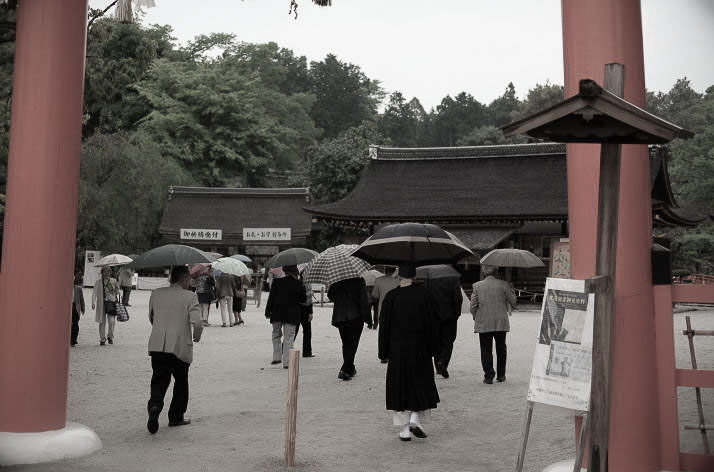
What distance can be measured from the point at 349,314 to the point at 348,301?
18cm

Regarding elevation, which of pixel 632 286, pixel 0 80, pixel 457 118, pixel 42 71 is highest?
pixel 457 118

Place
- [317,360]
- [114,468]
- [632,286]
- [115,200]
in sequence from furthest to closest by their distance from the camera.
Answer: [115,200] < [317,360] < [114,468] < [632,286]

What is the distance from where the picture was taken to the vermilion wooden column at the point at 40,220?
6.10 metres

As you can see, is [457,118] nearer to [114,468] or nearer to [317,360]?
[317,360]

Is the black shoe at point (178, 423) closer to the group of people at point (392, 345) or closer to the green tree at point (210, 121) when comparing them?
the group of people at point (392, 345)

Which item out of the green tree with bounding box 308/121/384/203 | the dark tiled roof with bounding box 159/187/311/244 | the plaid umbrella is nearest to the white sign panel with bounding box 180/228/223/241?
the dark tiled roof with bounding box 159/187/311/244

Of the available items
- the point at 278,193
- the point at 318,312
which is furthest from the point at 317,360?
the point at 278,193

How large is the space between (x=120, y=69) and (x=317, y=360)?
6.80m

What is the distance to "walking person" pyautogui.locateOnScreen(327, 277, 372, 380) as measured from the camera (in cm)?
1071

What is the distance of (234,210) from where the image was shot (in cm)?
4253

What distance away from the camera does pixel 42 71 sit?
247 inches

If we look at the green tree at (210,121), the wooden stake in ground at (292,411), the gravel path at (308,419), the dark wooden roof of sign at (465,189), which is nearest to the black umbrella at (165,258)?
the gravel path at (308,419)

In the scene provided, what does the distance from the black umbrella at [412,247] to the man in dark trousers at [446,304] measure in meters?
0.66

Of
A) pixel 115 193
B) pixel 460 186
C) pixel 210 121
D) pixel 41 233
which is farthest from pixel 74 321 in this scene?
pixel 210 121
